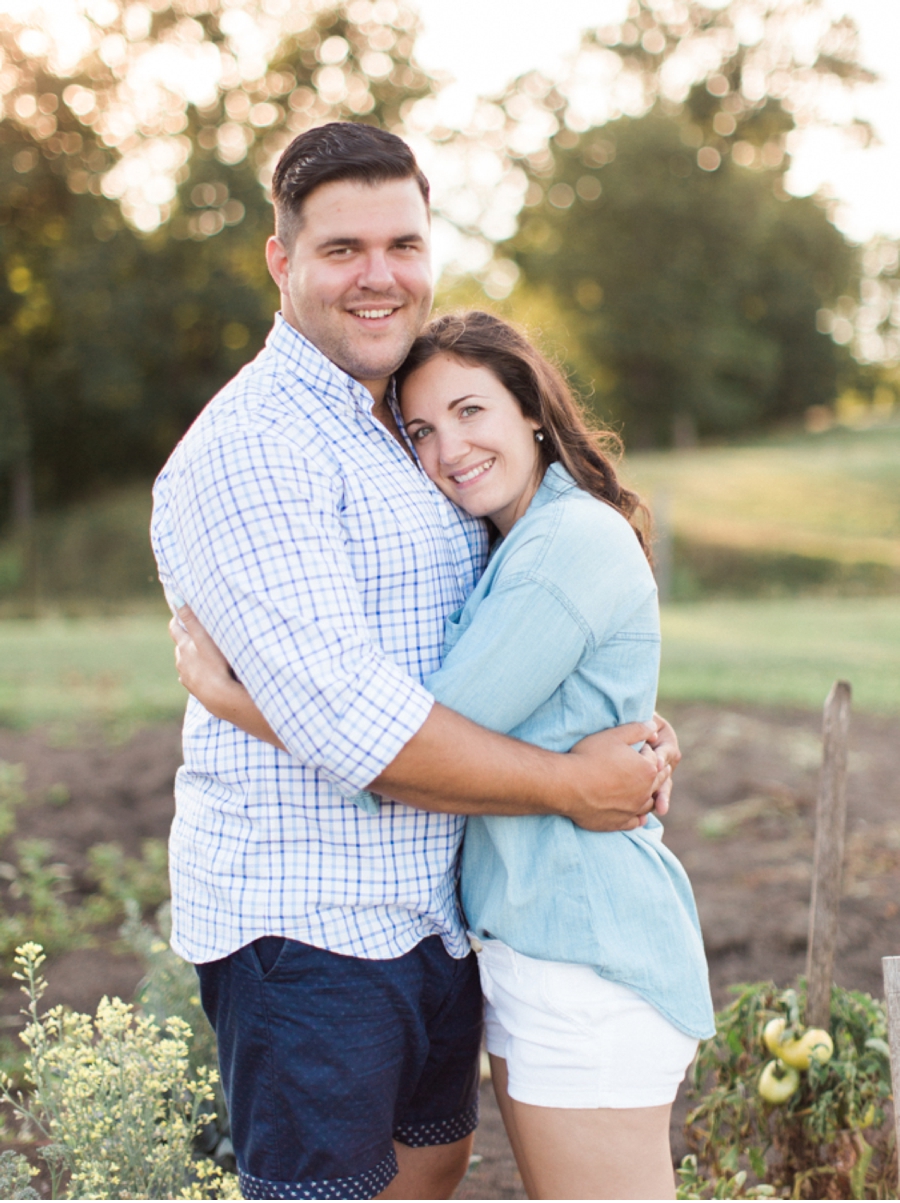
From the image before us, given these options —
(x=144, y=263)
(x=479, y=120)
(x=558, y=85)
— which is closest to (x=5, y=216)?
(x=144, y=263)

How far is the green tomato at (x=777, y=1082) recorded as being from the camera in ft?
9.36

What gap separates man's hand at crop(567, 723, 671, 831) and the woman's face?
20.5 inches

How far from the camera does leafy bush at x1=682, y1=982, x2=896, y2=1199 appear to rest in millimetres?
2826

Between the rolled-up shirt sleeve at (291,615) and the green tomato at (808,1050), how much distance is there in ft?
5.50

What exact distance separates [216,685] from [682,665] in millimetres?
7952

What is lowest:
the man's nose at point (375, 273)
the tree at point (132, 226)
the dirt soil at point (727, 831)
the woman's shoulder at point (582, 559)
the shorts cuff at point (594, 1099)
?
the dirt soil at point (727, 831)

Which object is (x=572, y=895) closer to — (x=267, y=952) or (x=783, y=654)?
(x=267, y=952)

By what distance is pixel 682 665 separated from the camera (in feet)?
31.3

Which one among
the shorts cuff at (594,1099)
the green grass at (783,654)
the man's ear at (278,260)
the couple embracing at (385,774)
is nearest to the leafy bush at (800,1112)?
the shorts cuff at (594,1099)

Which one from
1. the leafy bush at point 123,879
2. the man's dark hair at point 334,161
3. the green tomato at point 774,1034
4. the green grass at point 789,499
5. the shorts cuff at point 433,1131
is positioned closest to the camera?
the man's dark hair at point 334,161

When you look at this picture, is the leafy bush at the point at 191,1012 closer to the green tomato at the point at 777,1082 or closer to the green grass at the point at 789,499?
the green tomato at the point at 777,1082

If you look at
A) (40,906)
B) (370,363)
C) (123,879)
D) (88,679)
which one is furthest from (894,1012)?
(88,679)

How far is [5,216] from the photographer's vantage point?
26.6 m

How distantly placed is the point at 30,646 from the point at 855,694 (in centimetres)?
748
